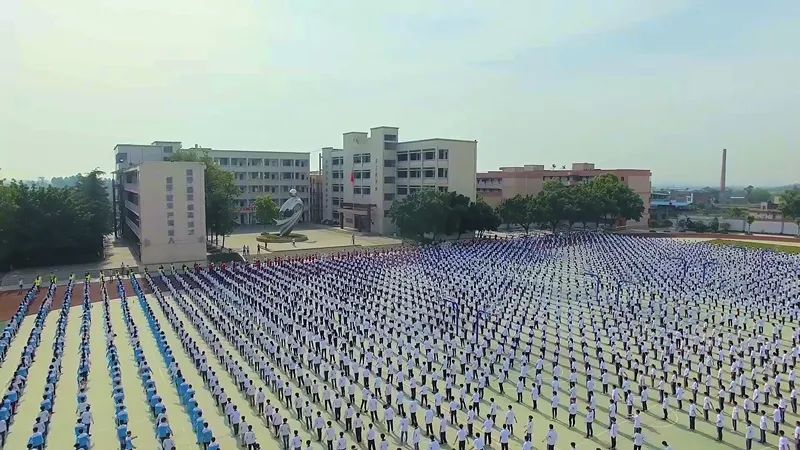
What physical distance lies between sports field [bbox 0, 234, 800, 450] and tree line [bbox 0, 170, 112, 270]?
22.6 feet

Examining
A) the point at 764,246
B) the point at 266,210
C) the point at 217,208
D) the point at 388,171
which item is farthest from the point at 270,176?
the point at 764,246

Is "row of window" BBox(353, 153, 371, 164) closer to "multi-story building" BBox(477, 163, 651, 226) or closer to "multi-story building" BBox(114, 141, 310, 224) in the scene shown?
"multi-story building" BBox(114, 141, 310, 224)

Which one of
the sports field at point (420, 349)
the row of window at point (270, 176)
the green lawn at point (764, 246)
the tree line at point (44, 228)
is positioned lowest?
the sports field at point (420, 349)

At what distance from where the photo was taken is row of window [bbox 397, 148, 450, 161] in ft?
159

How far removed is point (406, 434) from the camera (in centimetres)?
1085

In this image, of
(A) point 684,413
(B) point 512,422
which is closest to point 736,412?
(A) point 684,413

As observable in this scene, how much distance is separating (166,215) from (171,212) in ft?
1.10

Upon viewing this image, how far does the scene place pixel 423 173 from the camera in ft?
165

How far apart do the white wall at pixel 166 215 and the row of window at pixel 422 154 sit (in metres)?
21.2

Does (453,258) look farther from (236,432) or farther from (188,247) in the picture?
(236,432)

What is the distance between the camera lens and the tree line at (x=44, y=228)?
30.3 meters

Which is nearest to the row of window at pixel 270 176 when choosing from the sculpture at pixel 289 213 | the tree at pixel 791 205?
the sculpture at pixel 289 213

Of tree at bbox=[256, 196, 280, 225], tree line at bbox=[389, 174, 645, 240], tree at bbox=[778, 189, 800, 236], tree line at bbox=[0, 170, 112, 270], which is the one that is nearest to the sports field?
tree line at bbox=[0, 170, 112, 270]

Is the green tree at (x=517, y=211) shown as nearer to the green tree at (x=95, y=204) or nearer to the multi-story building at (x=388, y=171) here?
the multi-story building at (x=388, y=171)
